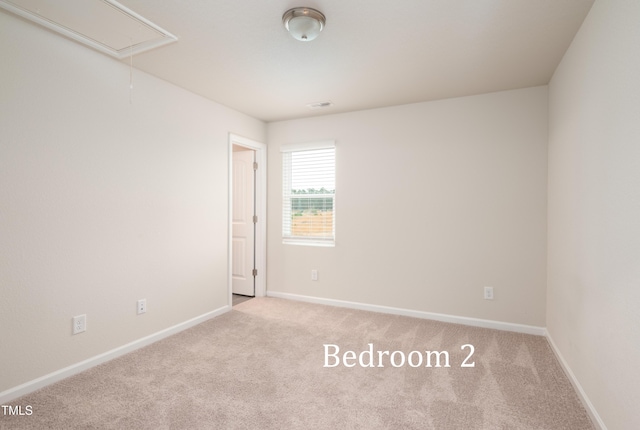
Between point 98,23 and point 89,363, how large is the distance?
7.92ft

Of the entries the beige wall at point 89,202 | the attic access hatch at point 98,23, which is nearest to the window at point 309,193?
the beige wall at point 89,202

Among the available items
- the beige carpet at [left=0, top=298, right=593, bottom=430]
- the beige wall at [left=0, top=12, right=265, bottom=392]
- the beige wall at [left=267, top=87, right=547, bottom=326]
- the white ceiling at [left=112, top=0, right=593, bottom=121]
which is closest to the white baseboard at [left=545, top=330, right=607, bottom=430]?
the beige carpet at [left=0, top=298, right=593, bottom=430]

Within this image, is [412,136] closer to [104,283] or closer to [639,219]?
[639,219]

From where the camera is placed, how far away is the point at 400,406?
6.47ft

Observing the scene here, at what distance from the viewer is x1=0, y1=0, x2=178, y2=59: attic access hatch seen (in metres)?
1.91

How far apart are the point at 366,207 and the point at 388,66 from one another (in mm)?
1664

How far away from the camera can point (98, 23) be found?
2.11 m

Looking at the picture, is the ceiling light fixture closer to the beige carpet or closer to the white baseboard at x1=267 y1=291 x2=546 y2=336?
the beige carpet

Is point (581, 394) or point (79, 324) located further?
point (79, 324)

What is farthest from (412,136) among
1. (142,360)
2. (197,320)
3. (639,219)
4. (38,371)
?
(38,371)

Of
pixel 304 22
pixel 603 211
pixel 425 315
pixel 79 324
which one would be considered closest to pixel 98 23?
pixel 304 22

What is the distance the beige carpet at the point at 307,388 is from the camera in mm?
1836

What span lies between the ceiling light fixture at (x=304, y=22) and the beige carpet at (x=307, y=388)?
234 centimetres

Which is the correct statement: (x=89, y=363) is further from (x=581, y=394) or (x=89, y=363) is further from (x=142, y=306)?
(x=581, y=394)
